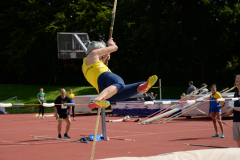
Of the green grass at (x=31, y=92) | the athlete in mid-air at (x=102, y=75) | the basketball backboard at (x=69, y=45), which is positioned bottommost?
the green grass at (x=31, y=92)

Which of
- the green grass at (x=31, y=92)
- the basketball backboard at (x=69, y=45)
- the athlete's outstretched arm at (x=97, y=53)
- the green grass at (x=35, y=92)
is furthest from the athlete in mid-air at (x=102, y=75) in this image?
the green grass at (x=31, y=92)

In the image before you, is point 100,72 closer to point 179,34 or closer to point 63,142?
point 63,142

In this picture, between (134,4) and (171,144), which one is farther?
(134,4)

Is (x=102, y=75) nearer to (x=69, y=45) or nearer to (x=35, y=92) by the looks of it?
(x=69, y=45)

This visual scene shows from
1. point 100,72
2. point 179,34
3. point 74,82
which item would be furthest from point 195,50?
point 100,72

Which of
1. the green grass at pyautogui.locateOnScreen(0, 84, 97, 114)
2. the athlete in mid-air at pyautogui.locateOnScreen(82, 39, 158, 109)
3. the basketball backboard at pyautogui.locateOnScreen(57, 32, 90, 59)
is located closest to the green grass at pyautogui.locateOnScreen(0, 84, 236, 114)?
the green grass at pyautogui.locateOnScreen(0, 84, 97, 114)

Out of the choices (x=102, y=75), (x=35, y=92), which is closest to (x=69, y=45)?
(x=102, y=75)

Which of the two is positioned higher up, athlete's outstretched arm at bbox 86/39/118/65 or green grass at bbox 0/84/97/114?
athlete's outstretched arm at bbox 86/39/118/65

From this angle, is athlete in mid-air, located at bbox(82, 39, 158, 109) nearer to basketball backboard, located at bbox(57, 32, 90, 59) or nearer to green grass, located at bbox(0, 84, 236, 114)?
basketball backboard, located at bbox(57, 32, 90, 59)

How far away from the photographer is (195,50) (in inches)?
1203

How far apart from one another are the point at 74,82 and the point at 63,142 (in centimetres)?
3143

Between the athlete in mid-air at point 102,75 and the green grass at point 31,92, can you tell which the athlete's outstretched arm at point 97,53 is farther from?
the green grass at point 31,92

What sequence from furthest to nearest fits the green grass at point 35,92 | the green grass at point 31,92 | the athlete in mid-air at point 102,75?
1. the green grass at point 31,92
2. the green grass at point 35,92
3. the athlete in mid-air at point 102,75

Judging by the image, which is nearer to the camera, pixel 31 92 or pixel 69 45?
pixel 69 45
